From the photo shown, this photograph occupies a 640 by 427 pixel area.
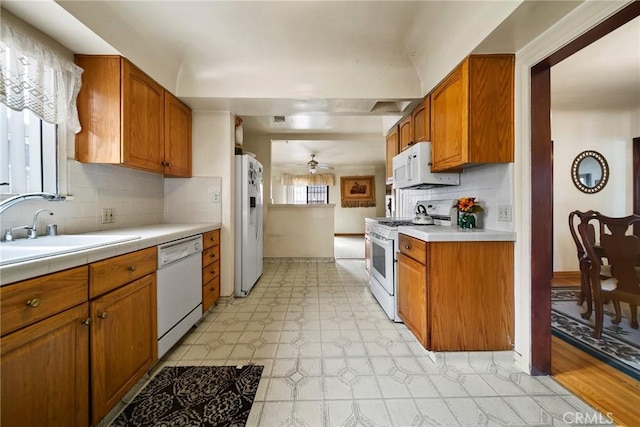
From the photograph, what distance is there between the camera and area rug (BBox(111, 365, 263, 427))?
122 cm

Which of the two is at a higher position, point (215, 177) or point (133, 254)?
point (215, 177)

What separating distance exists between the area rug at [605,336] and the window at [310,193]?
7.59m

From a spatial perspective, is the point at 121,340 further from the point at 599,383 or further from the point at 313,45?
the point at 599,383

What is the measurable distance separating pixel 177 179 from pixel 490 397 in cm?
312

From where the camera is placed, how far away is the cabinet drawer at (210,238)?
2270 millimetres

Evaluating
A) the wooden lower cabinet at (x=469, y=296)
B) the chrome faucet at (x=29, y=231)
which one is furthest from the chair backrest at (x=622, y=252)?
→ the chrome faucet at (x=29, y=231)

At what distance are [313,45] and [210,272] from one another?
2221 mm

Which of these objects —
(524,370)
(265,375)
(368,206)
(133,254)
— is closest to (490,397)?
(524,370)

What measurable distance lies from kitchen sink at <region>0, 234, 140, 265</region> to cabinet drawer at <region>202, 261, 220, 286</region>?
87cm

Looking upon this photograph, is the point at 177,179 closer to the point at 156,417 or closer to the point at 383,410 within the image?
the point at 156,417

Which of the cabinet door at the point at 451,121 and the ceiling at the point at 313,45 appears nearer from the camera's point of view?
the ceiling at the point at 313,45

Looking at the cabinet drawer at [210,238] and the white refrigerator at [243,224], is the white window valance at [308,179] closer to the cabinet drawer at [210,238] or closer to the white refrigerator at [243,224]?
the white refrigerator at [243,224]

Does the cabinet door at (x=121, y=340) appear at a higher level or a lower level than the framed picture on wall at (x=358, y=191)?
lower

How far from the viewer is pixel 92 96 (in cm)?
172
